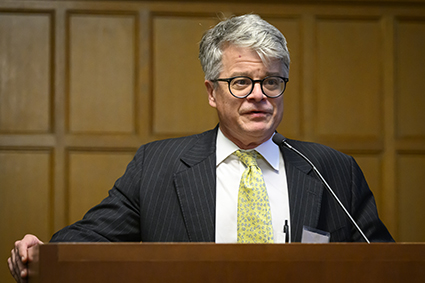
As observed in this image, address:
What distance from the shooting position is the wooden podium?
0.85 m

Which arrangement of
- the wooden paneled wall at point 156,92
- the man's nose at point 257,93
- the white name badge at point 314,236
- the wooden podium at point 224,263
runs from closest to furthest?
the wooden podium at point 224,263 < the white name badge at point 314,236 < the man's nose at point 257,93 < the wooden paneled wall at point 156,92

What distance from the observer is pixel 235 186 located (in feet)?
5.16

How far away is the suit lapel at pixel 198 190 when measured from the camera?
1.48 meters

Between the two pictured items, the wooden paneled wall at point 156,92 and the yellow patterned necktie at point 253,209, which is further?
the wooden paneled wall at point 156,92

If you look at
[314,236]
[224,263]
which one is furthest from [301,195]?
[224,263]

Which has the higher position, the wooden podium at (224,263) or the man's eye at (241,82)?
the man's eye at (241,82)

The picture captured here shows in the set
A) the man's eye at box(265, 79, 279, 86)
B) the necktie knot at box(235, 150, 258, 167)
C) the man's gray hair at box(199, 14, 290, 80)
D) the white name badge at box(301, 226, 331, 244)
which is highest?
the man's gray hair at box(199, 14, 290, 80)

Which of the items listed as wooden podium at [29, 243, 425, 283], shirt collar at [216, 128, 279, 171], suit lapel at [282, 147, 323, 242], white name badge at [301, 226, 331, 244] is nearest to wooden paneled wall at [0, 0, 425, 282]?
shirt collar at [216, 128, 279, 171]

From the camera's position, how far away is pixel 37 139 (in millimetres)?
3006

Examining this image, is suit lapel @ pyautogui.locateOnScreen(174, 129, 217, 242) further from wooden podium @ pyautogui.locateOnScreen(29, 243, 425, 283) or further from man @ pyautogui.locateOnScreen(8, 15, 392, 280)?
wooden podium @ pyautogui.locateOnScreen(29, 243, 425, 283)

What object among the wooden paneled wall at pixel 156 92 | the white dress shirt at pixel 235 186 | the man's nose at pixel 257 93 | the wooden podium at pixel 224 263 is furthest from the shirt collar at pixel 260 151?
the wooden paneled wall at pixel 156 92

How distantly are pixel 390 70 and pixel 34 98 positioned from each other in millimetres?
2517

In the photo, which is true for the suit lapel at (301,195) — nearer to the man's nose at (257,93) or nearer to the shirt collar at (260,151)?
the shirt collar at (260,151)

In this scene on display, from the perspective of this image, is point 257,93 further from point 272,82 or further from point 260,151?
point 260,151
